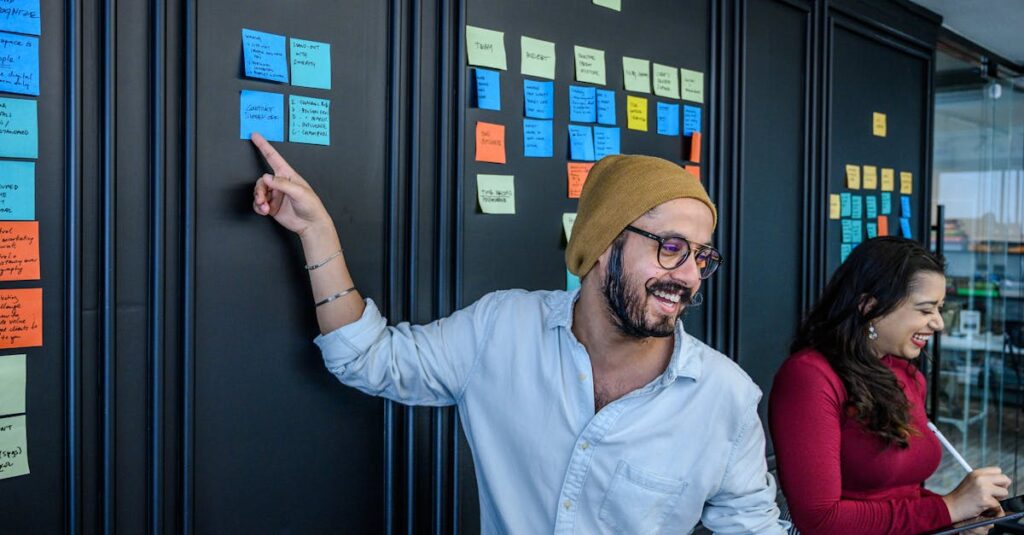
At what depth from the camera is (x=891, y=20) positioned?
361 centimetres

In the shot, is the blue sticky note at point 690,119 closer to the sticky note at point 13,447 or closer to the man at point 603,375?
the man at point 603,375

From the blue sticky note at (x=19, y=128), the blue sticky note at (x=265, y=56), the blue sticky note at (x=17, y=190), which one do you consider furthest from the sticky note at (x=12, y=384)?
the blue sticky note at (x=265, y=56)

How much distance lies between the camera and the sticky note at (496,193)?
6.53 feet

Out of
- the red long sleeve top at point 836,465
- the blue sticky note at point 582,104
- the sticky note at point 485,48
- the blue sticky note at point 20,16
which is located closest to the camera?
the blue sticky note at point 20,16

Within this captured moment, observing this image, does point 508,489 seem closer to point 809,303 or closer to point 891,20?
point 809,303

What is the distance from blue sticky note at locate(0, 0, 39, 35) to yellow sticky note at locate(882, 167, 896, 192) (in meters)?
3.37

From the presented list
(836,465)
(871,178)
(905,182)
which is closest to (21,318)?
(836,465)

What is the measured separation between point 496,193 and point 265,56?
2.17 feet

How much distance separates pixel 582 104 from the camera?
221cm

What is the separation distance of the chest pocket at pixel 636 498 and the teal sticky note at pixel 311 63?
1.00 metres

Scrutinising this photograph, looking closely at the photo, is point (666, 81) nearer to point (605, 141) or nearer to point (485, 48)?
point (605, 141)

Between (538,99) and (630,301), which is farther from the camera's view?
(538,99)

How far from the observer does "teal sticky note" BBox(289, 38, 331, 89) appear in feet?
5.45

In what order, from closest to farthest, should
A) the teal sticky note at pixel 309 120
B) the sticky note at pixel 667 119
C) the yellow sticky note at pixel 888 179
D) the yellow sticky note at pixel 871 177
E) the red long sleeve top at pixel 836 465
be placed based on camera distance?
the teal sticky note at pixel 309 120, the red long sleeve top at pixel 836 465, the sticky note at pixel 667 119, the yellow sticky note at pixel 871 177, the yellow sticky note at pixel 888 179
